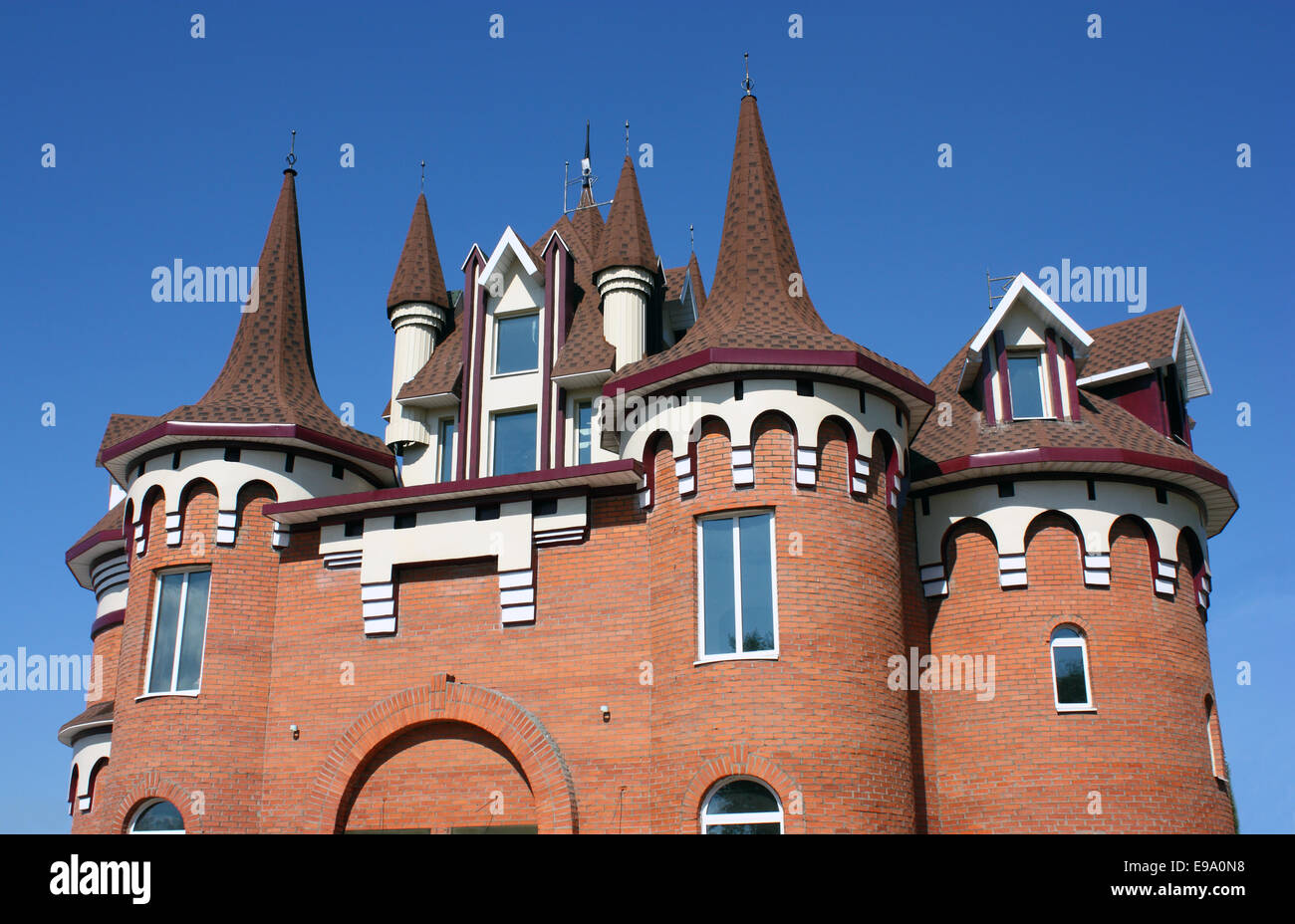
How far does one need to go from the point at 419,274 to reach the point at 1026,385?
12.2 meters

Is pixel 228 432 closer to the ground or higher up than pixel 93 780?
higher up

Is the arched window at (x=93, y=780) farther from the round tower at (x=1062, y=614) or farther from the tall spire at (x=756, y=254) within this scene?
the round tower at (x=1062, y=614)

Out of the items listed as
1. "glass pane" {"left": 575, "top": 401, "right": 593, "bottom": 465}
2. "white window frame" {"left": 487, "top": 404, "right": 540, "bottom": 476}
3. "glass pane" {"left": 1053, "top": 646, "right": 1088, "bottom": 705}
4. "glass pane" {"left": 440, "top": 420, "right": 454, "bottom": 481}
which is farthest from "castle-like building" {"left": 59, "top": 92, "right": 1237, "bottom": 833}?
"glass pane" {"left": 440, "top": 420, "right": 454, "bottom": 481}

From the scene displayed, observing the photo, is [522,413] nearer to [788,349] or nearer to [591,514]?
[591,514]

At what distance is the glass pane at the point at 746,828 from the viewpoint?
52.0ft

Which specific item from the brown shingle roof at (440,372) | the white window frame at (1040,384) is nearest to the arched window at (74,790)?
the brown shingle roof at (440,372)

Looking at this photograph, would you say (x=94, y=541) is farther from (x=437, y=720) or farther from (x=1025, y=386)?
(x=1025, y=386)

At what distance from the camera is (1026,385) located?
67.4ft

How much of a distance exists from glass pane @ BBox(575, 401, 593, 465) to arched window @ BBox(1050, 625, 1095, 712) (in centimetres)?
848

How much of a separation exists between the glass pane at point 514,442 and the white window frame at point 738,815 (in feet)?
26.7

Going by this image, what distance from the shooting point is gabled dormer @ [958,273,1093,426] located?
20234 mm

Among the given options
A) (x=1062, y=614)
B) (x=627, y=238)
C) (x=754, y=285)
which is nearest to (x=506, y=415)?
(x=627, y=238)

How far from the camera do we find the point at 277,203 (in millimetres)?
24375

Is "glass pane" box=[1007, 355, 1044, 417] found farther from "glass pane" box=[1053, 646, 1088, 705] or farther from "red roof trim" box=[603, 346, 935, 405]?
"glass pane" box=[1053, 646, 1088, 705]
